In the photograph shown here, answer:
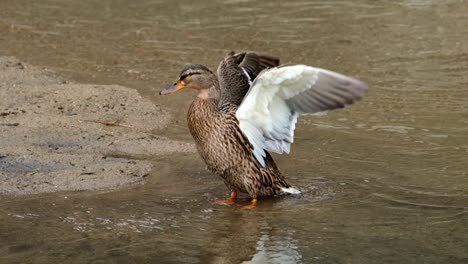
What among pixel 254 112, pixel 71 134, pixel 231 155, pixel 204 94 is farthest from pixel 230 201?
pixel 71 134

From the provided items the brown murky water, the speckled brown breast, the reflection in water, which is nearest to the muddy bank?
the brown murky water

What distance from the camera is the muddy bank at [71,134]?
743 centimetres

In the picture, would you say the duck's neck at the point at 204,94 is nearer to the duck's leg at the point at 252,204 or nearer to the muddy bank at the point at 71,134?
the muddy bank at the point at 71,134

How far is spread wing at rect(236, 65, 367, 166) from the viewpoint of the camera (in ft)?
22.1

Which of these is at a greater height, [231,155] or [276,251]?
[231,155]

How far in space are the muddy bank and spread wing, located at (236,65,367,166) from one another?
0.98m

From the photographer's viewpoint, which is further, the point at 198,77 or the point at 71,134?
the point at 71,134

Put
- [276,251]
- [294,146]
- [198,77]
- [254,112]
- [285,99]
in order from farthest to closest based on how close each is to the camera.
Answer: [294,146]
[198,77]
[254,112]
[285,99]
[276,251]

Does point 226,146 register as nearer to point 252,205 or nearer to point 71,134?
point 252,205

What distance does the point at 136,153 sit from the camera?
818cm

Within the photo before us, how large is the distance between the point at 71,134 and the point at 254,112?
79.5 inches

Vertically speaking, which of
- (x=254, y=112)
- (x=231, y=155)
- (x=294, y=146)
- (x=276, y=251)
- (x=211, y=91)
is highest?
(x=211, y=91)

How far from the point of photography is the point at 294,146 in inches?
332

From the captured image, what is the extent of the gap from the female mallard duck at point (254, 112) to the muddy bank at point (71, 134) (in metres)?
0.68
